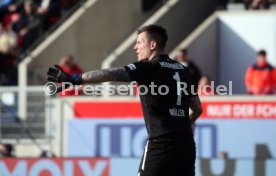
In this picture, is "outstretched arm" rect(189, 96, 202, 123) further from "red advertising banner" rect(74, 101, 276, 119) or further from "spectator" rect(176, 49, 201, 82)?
"spectator" rect(176, 49, 201, 82)

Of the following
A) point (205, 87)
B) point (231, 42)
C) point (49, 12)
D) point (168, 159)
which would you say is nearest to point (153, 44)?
point (168, 159)

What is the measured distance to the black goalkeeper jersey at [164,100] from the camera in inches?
299

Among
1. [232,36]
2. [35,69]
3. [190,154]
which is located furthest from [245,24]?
[190,154]

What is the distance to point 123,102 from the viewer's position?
1449 centimetres

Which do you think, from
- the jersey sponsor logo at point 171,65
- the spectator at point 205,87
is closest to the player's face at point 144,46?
the jersey sponsor logo at point 171,65

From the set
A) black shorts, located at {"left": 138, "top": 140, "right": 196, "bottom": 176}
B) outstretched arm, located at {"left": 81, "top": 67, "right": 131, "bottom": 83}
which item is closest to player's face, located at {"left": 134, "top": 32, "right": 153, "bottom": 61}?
outstretched arm, located at {"left": 81, "top": 67, "right": 131, "bottom": 83}

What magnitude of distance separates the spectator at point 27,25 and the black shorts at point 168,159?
11.6 m

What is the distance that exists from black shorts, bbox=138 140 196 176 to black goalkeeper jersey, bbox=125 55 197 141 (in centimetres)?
6

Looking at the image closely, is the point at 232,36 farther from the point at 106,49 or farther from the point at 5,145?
the point at 5,145

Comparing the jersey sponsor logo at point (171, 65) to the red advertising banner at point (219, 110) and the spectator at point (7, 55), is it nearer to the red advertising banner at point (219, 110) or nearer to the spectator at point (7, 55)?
the red advertising banner at point (219, 110)

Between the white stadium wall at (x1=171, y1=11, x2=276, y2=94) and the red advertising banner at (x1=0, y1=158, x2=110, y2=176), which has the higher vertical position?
the white stadium wall at (x1=171, y1=11, x2=276, y2=94)

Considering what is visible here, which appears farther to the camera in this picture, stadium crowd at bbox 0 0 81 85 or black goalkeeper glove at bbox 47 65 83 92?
stadium crowd at bbox 0 0 81 85

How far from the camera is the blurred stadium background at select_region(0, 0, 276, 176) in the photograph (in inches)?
422

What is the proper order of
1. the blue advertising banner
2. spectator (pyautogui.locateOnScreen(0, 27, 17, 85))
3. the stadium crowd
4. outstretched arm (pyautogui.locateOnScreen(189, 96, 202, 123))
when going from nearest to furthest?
outstretched arm (pyautogui.locateOnScreen(189, 96, 202, 123)) < the blue advertising banner < spectator (pyautogui.locateOnScreen(0, 27, 17, 85)) < the stadium crowd
